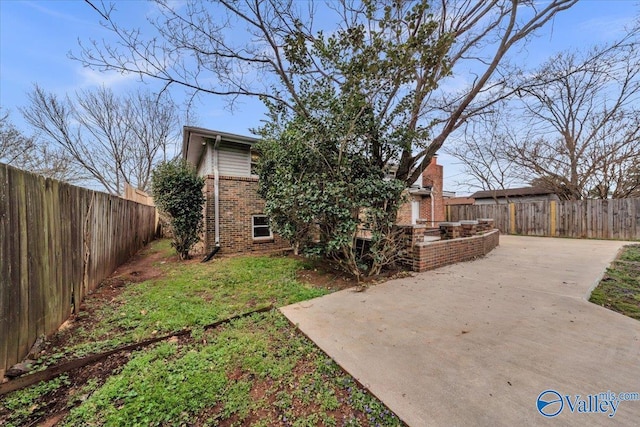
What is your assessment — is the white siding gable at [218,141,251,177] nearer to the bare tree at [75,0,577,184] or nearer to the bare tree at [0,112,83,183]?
the bare tree at [75,0,577,184]

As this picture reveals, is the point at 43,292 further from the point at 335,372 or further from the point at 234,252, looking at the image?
the point at 234,252

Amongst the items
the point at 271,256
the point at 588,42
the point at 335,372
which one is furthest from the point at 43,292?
the point at 588,42

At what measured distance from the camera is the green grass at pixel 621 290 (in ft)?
11.2

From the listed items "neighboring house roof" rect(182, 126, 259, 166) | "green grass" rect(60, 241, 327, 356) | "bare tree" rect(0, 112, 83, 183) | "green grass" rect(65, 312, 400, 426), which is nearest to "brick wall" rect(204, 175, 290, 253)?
"neighboring house roof" rect(182, 126, 259, 166)

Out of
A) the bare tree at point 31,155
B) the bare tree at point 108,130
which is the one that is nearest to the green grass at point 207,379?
the bare tree at point 31,155

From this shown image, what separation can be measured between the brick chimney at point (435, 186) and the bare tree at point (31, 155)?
17.9m

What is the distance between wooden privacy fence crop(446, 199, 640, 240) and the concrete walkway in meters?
9.91

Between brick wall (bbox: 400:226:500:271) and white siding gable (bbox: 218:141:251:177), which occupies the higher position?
white siding gable (bbox: 218:141:251:177)

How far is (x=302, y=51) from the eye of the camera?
5.55 meters

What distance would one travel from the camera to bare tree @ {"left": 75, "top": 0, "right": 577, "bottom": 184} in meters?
4.87

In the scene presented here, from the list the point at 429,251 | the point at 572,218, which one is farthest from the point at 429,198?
the point at 429,251

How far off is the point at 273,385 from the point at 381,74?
4.77 m

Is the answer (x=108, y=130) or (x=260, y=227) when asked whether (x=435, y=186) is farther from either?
(x=108, y=130)

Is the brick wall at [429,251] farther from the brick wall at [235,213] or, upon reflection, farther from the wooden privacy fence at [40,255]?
the wooden privacy fence at [40,255]
